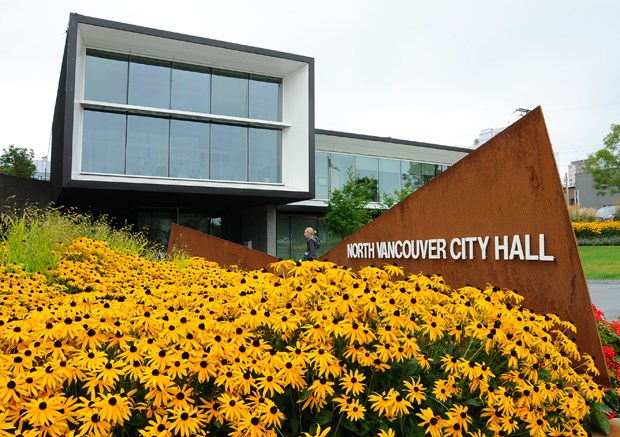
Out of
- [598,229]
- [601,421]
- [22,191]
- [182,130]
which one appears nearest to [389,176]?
[182,130]

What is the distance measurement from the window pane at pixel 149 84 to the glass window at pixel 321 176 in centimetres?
907

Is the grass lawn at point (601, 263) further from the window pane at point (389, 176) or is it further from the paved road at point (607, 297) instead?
the window pane at point (389, 176)

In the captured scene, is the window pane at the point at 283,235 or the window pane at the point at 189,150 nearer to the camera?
the window pane at the point at 189,150

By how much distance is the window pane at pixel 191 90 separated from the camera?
19703 mm

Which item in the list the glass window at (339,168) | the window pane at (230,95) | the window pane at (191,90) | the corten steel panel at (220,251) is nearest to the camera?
the corten steel panel at (220,251)

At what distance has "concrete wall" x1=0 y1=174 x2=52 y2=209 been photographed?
78.3ft

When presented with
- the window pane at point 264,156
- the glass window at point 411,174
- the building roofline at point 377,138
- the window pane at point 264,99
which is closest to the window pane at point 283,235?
the window pane at point 264,156

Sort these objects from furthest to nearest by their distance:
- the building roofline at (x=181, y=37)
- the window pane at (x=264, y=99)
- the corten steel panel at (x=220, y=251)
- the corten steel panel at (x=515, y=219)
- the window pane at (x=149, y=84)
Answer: the window pane at (x=264, y=99)
the window pane at (x=149, y=84)
the building roofline at (x=181, y=37)
the corten steel panel at (x=220, y=251)
the corten steel panel at (x=515, y=219)

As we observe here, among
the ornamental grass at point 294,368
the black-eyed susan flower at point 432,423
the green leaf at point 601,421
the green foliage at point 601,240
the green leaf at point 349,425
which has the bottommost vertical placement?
the green leaf at point 601,421

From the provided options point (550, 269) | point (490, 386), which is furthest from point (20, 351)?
point (550, 269)

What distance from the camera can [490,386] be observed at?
99.7 inches

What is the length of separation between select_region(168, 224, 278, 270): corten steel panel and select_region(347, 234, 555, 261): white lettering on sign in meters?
2.06

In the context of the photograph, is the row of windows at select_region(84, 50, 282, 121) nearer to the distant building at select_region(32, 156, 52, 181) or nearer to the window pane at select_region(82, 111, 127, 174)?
the window pane at select_region(82, 111, 127, 174)

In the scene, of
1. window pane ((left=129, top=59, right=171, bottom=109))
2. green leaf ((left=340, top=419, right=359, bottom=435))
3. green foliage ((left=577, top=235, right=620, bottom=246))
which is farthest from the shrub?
green leaf ((left=340, top=419, right=359, bottom=435))
